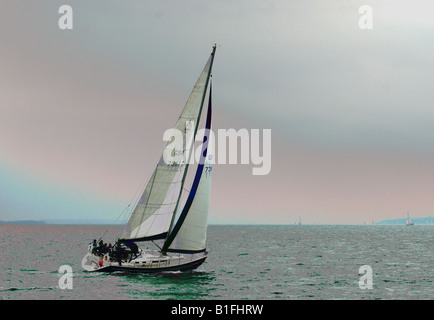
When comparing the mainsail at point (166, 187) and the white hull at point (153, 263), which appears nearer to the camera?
the white hull at point (153, 263)

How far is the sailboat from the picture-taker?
39.7 m

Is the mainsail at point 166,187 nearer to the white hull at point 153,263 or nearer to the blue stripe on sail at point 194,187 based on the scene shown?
the blue stripe on sail at point 194,187

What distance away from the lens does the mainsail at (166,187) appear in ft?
130

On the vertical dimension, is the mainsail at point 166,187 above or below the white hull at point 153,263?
above

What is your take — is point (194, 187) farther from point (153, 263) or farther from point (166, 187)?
point (153, 263)

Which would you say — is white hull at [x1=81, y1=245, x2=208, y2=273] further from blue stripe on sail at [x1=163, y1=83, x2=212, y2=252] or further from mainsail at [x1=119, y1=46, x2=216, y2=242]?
mainsail at [x1=119, y1=46, x2=216, y2=242]

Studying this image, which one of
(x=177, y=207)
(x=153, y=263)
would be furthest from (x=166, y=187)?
(x=153, y=263)

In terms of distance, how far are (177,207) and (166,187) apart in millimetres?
2006

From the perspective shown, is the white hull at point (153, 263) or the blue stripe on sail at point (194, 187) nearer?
the white hull at point (153, 263)

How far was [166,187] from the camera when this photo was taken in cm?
4019

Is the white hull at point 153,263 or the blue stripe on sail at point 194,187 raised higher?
the blue stripe on sail at point 194,187

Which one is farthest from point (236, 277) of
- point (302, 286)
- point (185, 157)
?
point (185, 157)

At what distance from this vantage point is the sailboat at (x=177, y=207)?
39688 millimetres
